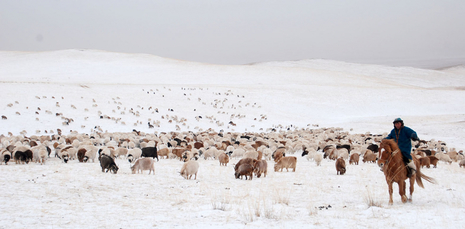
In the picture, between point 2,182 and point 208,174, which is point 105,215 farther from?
point 208,174

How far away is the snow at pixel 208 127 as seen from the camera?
22.5ft

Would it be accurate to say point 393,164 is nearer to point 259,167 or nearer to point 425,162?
point 259,167

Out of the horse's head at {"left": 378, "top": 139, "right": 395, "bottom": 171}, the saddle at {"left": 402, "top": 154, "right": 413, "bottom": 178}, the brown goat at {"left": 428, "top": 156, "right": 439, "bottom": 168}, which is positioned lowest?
the brown goat at {"left": 428, "top": 156, "right": 439, "bottom": 168}

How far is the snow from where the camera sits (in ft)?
22.5

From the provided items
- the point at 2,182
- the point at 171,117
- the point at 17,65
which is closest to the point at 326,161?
the point at 2,182

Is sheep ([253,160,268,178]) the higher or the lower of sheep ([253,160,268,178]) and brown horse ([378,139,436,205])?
the lower

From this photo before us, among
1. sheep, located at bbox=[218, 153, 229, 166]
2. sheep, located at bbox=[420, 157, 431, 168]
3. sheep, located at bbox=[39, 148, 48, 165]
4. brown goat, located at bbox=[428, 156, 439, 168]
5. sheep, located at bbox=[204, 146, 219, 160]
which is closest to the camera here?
sheep, located at bbox=[39, 148, 48, 165]

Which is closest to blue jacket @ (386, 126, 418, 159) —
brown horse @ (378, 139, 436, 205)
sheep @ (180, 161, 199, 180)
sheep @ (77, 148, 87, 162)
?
brown horse @ (378, 139, 436, 205)

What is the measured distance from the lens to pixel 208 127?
38.8 m

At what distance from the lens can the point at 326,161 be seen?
1722 centimetres

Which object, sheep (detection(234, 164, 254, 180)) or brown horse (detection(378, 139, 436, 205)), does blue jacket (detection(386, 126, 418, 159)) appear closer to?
brown horse (detection(378, 139, 436, 205))

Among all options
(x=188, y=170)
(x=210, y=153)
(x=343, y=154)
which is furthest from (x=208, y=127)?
(x=188, y=170)

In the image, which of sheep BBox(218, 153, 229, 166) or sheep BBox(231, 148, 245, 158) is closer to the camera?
sheep BBox(218, 153, 229, 166)

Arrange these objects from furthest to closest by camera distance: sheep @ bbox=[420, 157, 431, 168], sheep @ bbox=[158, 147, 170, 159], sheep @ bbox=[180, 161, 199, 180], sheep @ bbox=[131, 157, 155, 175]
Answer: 1. sheep @ bbox=[158, 147, 170, 159]
2. sheep @ bbox=[420, 157, 431, 168]
3. sheep @ bbox=[131, 157, 155, 175]
4. sheep @ bbox=[180, 161, 199, 180]
